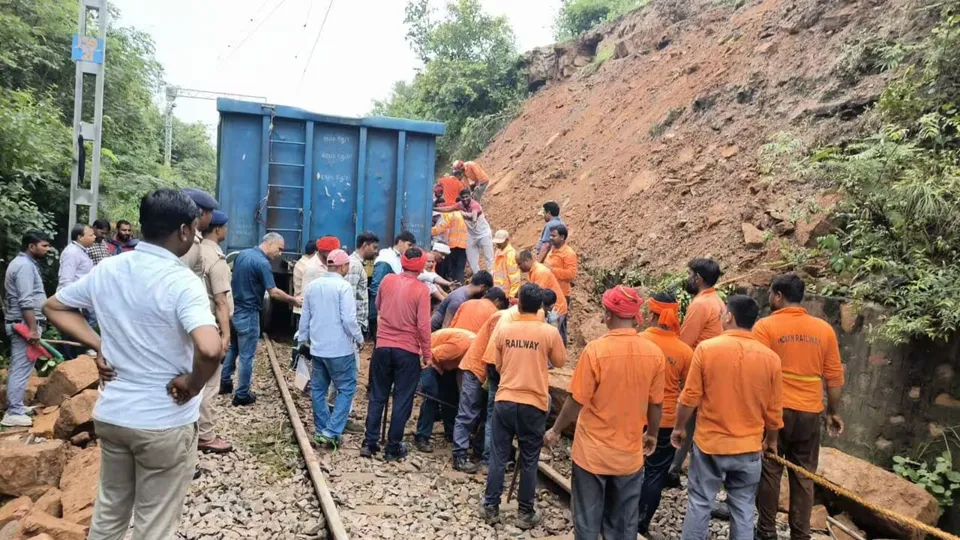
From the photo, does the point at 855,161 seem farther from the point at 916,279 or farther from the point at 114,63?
the point at 114,63

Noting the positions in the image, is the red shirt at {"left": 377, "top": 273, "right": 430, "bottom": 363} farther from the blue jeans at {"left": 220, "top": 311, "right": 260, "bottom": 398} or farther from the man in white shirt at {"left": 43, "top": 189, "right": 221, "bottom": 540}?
the man in white shirt at {"left": 43, "top": 189, "right": 221, "bottom": 540}

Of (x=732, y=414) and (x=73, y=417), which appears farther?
(x=73, y=417)

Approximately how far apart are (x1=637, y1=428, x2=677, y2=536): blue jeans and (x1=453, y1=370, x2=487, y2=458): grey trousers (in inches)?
61.9

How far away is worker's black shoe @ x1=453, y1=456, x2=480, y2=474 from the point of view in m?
5.30

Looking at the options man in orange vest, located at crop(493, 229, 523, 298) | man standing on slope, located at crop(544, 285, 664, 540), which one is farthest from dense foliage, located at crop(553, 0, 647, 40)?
man standing on slope, located at crop(544, 285, 664, 540)

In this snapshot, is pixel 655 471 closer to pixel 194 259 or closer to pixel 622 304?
pixel 622 304

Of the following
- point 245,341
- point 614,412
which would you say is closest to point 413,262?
point 245,341

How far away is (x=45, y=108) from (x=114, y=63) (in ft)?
15.1

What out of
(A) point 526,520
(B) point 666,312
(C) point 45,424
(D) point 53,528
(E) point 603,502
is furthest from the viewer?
(C) point 45,424

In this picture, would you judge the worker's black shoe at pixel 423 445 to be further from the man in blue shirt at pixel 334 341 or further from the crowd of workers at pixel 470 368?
the man in blue shirt at pixel 334 341

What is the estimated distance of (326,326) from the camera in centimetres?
547

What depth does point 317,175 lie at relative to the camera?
8.70m

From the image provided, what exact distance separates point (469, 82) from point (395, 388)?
15.2 meters

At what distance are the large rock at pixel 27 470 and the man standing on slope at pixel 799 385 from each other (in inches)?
198
